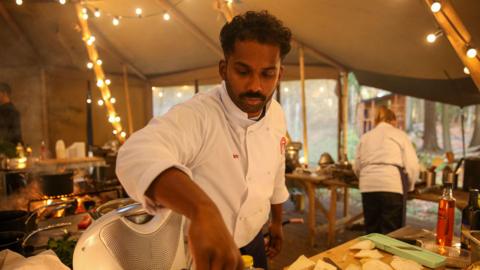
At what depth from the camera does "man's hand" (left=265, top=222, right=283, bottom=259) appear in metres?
1.87

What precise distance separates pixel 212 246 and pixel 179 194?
14 cm

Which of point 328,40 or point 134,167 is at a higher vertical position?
point 328,40

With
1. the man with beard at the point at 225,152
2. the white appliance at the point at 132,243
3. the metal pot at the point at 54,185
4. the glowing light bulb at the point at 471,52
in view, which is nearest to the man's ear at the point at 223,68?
the man with beard at the point at 225,152

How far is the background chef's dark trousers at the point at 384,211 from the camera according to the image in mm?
3607

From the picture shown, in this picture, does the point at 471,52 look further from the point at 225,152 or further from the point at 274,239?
the point at 225,152

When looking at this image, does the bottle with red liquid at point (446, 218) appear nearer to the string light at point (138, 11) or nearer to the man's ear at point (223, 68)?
the man's ear at point (223, 68)

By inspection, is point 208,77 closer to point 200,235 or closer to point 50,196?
point 50,196

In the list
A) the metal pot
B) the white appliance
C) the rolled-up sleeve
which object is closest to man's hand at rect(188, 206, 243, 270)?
the rolled-up sleeve

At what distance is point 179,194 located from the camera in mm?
639

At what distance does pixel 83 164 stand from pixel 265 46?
3.82m

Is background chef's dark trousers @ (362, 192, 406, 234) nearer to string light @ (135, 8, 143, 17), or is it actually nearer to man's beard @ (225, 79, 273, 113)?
man's beard @ (225, 79, 273, 113)

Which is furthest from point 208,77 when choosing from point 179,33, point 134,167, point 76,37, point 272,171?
point 134,167

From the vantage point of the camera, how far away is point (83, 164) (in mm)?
4207

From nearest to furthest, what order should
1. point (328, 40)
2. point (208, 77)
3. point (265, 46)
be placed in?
point (265, 46) → point (328, 40) → point (208, 77)
